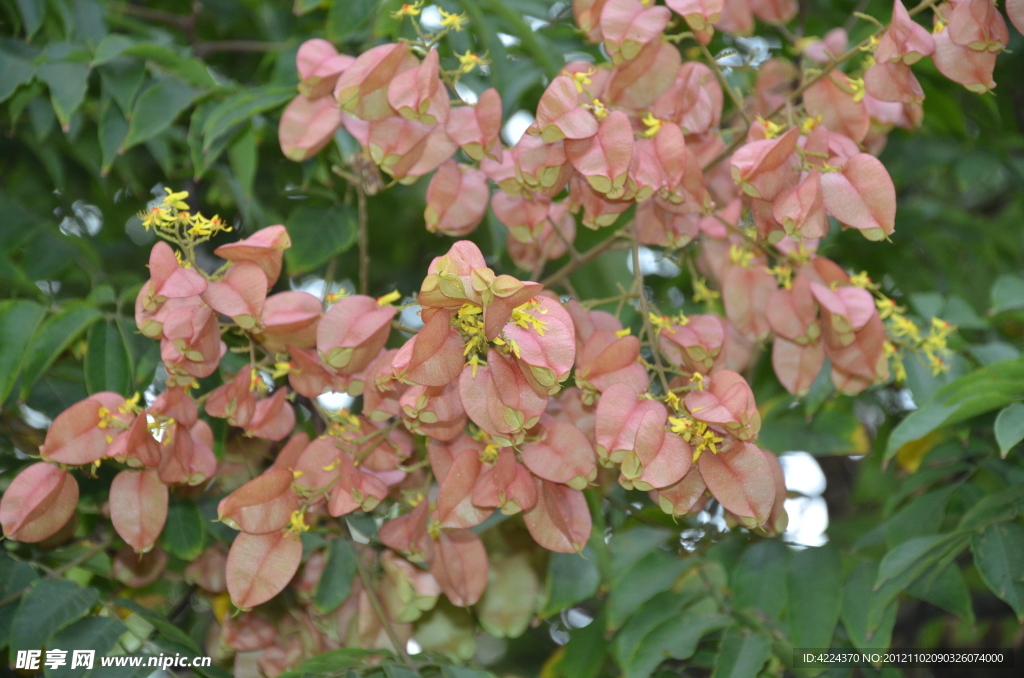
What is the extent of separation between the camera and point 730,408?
2.92 ft

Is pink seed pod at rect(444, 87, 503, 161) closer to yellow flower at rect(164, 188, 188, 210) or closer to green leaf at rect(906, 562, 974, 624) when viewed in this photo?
yellow flower at rect(164, 188, 188, 210)

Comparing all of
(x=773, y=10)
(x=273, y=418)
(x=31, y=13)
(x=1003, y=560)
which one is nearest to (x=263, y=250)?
(x=273, y=418)

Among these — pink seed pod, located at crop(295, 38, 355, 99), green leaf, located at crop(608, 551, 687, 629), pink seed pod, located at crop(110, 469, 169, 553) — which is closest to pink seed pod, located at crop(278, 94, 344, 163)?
pink seed pod, located at crop(295, 38, 355, 99)

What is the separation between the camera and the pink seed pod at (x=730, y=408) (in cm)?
88

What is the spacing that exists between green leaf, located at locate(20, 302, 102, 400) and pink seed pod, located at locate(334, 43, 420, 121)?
455 millimetres

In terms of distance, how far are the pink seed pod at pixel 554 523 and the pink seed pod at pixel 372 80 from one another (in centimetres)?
49

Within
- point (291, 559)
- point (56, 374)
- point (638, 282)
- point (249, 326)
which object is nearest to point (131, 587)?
point (56, 374)

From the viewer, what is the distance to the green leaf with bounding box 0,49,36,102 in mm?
1251

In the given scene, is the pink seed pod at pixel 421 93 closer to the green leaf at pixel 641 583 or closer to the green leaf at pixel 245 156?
the green leaf at pixel 245 156

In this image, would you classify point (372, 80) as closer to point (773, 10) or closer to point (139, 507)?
point (139, 507)

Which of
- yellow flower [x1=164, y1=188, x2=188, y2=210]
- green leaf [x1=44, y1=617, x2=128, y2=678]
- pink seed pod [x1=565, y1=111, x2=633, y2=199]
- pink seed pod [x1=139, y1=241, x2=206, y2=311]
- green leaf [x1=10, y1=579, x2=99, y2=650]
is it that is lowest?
green leaf [x1=44, y1=617, x2=128, y2=678]

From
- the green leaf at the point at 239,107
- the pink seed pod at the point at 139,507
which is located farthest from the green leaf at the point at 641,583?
the green leaf at the point at 239,107

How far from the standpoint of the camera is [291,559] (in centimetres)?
101

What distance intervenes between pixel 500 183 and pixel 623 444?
378 mm
